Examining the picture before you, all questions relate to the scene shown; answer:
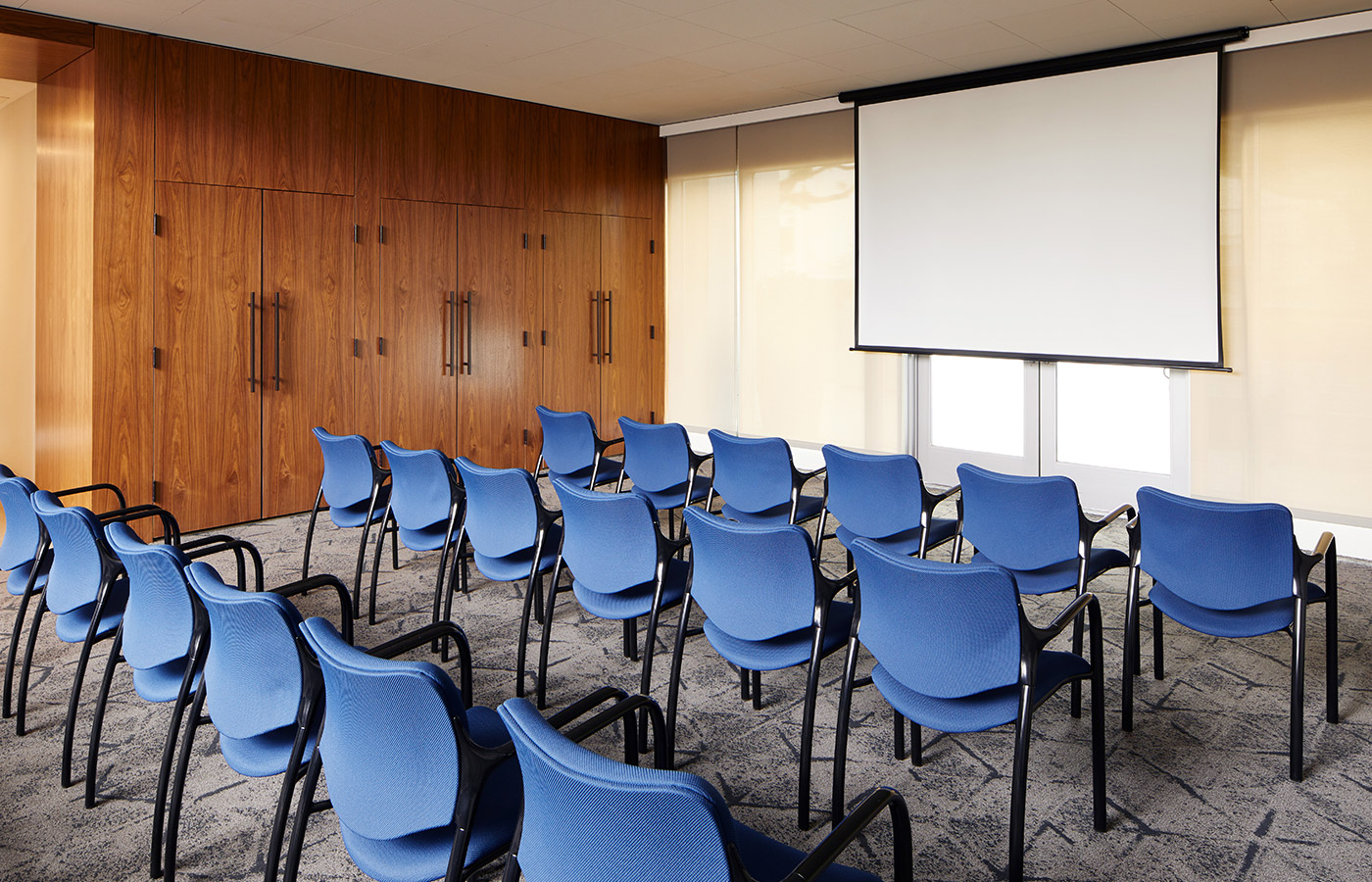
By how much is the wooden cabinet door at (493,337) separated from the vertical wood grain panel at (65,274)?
8.69 ft

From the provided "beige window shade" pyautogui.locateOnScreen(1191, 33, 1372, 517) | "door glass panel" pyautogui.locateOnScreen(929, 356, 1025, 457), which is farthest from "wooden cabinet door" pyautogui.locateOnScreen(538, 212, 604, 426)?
"beige window shade" pyautogui.locateOnScreen(1191, 33, 1372, 517)

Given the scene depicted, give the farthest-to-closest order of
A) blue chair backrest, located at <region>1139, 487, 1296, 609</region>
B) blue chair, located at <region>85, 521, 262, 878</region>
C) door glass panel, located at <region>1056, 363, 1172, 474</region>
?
1. door glass panel, located at <region>1056, 363, 1172, 474</region>
2. blue chair backrest, located at <region>1139, 487, 1296, 609</region>
3. blue chair, located at <region>85, 521, 262, 878</region>

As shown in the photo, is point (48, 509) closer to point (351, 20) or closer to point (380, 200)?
point (351, 20)

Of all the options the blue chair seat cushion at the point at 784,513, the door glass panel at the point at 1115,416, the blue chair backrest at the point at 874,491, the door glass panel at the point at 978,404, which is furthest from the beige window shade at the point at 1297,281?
the blue chair backrest at the point at 874,491

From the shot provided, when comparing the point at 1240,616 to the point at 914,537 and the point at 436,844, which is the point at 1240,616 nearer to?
the point at 914,537

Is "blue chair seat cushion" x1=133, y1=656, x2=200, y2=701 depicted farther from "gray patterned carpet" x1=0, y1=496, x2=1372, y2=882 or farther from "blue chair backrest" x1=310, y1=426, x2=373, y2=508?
"blue chair backrest" x1=310, y1=426, x2=373, y2=508

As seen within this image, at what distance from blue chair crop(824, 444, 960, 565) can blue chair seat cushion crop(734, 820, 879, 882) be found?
7.27ft

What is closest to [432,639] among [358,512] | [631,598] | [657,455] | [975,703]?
[631,598]

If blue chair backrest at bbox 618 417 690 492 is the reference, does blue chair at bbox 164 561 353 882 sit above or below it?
below

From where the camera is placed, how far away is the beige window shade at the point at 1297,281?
557 cm

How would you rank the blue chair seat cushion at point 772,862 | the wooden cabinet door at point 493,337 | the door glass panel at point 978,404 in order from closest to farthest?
the blue chair seat cushion at point 772,862 < the door glass panel at point 978,404 < the wooden cabinet door at point 493,337

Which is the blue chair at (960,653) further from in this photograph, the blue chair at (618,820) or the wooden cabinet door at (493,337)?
the wooden cabinet door at (493,337)

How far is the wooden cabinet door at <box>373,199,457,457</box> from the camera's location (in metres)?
7.31

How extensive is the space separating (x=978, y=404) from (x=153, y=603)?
6.26m
